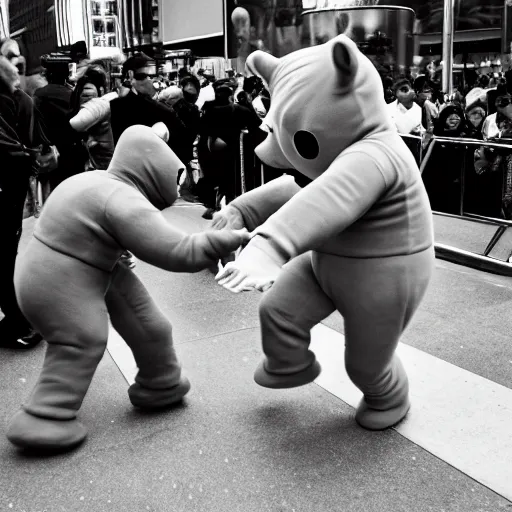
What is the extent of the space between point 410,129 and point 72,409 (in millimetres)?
6709

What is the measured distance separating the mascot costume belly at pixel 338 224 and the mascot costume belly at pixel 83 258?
0.29m

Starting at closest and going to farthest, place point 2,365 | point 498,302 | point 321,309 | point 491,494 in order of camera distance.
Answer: point 491,494 → point 321,309 → point 2,365 → point 498,302

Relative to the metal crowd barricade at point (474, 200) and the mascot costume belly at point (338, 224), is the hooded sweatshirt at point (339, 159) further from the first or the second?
the metal crowd barricade at point (474, 200)

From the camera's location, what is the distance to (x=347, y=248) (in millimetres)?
2488

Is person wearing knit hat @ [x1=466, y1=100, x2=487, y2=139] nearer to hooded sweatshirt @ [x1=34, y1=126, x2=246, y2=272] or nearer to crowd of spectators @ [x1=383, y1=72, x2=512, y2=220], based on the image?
crowd of spectators @ [x1=383, y1=72, x2=512, y2=220]

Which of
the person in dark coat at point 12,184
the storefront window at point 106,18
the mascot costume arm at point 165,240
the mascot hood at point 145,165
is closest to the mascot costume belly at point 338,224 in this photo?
the mascot costume arm at point 165,240

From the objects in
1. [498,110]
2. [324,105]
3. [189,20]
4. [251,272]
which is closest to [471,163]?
[498,110]

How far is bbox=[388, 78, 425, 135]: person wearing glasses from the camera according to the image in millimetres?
8367

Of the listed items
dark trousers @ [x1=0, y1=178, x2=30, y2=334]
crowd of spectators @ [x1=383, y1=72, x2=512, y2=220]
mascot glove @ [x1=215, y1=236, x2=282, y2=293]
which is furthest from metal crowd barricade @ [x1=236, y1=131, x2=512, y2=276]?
mascot glove @ [x1=215, y1=236, x2=282, y2=293]

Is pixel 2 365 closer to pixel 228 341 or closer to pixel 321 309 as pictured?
pixel 228 341

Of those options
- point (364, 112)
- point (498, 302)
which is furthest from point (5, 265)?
point (498, 302)

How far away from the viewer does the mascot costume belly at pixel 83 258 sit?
2496mm

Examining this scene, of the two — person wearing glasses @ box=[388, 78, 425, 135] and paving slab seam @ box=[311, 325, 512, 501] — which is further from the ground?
person wearing glasses @ box=[388, 78, 425, 135]

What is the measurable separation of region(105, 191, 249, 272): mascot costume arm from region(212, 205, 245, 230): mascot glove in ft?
0.51
